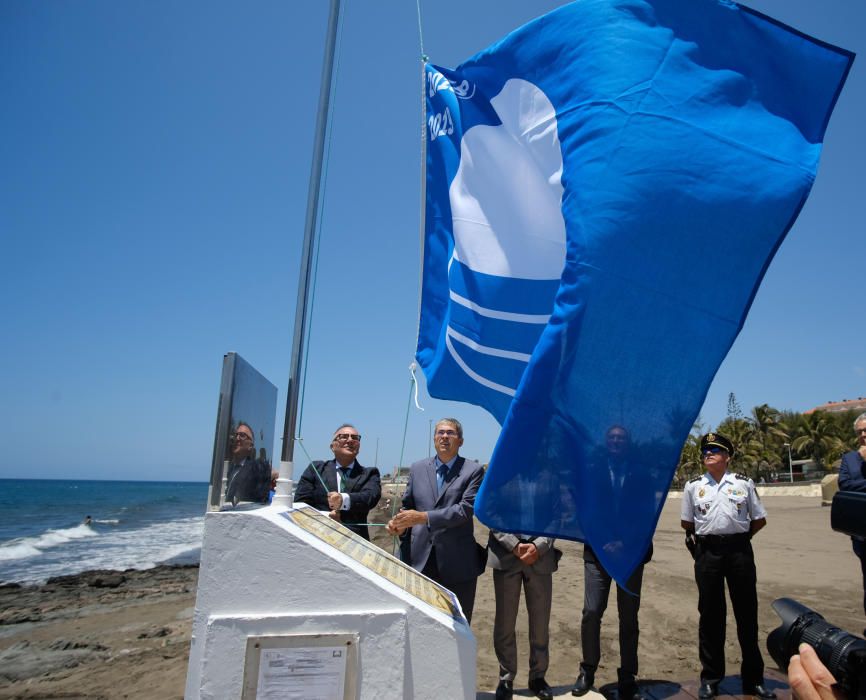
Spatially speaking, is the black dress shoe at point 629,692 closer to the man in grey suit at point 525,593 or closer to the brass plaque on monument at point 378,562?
the man in grey suit at point 525,593

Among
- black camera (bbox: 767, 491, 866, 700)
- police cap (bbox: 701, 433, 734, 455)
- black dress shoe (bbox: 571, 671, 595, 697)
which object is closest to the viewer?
black camera (bbox: 767, 491, 866, 700)

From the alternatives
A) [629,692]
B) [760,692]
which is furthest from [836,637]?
[760,692]

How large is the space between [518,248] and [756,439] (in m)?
59.7

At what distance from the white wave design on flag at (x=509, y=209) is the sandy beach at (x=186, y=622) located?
254 cm

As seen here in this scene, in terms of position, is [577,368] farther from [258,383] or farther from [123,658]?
[123,658]

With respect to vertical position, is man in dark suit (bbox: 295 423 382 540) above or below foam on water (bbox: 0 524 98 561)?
above

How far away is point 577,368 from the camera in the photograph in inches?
94.4

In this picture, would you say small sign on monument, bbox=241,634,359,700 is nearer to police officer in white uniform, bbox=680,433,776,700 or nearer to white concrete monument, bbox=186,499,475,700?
white concrete monument, bbox=186,499,475,700

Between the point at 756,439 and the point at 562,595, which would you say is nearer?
the point at 562,595

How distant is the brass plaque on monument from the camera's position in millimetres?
2006

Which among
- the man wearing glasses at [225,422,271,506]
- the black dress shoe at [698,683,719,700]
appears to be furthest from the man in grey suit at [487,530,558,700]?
the man wearing glasses at [225,422,271,506]

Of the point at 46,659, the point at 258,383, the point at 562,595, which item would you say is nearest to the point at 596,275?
the point at 258,383

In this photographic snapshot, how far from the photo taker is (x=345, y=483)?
13.2 feet

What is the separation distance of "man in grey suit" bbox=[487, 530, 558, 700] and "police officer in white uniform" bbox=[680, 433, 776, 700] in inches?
45.5
